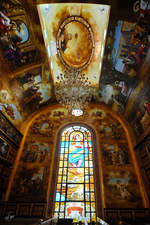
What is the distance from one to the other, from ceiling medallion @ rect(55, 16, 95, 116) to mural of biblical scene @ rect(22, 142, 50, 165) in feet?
12.2

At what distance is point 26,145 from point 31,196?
11.7 feet

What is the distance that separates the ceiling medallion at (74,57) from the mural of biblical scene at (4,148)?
4.26m

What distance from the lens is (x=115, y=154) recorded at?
10008mm

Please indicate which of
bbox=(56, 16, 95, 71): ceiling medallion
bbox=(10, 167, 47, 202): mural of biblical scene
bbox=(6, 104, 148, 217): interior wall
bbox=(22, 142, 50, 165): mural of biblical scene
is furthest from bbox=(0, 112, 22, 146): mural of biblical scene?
bbox=(56, 16, 95, 71): ceiling medallion

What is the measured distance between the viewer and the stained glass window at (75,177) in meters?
8.16

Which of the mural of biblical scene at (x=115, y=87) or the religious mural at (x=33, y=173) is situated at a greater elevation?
the mural of biblical scene at (x=115, y=87)

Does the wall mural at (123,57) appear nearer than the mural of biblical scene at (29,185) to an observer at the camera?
Yes

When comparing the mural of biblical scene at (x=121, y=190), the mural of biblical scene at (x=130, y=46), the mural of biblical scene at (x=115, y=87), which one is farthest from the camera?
the mural of biblical scene at (x=115, y=87)

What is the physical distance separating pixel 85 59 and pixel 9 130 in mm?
7230

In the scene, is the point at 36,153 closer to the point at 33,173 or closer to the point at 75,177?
the point at 33,173

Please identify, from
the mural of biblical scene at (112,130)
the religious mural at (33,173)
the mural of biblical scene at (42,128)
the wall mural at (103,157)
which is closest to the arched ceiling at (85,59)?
the mural of biblical scene at (42,128)

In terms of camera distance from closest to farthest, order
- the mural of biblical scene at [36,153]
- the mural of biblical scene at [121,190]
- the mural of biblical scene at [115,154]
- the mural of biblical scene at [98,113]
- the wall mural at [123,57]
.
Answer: the wall mural at [123,57]
the mural of biblical scene at [121,190]
the mural of biblical scene at [115,154]
the mural of biblical scene at [36,153]
the mural of biblical scene at [98,113]

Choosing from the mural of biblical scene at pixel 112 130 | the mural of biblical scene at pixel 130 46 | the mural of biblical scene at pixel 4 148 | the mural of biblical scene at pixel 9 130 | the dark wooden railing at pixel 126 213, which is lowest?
the dark wooden railing at pixel 126 213

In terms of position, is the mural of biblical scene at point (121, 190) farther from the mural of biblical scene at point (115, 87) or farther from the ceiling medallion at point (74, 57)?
the mural of biblical scene at point (115, 87)
